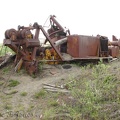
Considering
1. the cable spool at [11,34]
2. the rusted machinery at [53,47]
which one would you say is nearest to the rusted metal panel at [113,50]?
the rusted machinery at [53,47]

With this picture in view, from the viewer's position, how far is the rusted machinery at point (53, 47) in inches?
443

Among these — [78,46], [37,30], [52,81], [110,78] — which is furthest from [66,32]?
[110,78]

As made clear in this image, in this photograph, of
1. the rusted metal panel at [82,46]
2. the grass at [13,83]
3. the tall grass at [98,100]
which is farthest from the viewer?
the rusted metal panel at [82,46]

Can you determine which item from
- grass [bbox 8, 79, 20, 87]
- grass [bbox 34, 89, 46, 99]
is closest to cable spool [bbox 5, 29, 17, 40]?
grass [bbox 8, 79, 20, 87]

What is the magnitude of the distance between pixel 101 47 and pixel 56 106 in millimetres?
6024

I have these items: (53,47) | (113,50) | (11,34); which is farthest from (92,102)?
(113,50)

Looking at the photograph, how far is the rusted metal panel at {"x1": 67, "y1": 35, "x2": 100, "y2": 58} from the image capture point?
12391mm

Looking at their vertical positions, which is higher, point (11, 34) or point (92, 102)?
point (11, 34)

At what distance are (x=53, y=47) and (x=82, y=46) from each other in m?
1.43

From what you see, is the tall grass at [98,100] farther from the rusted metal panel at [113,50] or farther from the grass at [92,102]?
the rusted metal panel at [113,50]

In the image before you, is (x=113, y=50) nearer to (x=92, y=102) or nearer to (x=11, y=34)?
(x=11, y=34)

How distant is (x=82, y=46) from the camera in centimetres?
1248

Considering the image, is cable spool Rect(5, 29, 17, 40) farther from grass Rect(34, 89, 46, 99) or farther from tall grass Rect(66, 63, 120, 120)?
tall grass Rect(66, 63, 120, 120)

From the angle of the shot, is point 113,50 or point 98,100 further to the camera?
point 113,50
